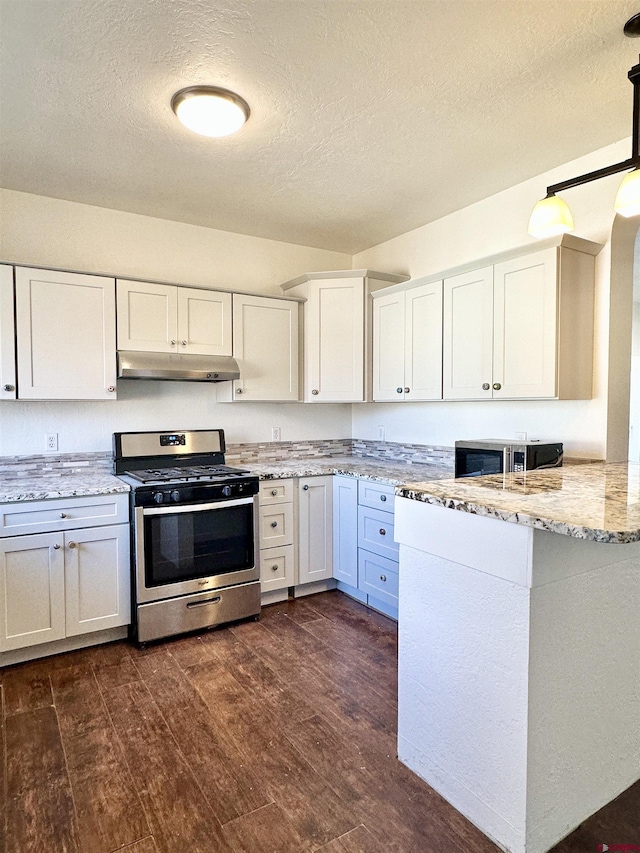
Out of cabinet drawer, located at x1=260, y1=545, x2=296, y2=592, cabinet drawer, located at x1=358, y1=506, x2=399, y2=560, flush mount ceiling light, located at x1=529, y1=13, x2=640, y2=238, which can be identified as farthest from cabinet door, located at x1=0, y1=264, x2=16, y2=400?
flush mount ceiling light, located at x1=529, y1=13, x2=640, y2=238

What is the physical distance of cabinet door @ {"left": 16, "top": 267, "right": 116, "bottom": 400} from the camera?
2783 mm

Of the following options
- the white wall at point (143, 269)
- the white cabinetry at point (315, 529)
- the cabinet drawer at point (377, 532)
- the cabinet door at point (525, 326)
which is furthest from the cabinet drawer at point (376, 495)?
the white wall at point (143, 269)

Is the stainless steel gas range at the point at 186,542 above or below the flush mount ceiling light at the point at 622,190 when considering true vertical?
below

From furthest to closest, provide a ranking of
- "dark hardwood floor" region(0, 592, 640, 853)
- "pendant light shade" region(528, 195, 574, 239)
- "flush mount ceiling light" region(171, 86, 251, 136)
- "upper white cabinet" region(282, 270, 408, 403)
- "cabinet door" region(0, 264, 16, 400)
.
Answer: "upper white cabinet" region(282, 270, 408, 403), "cabinet door" region(0, 264, 16, 400), "flush mount ceiling light" region(171, 86, 251, 136), "pendant light shade" region(528, 195, 574, 239), "dark hardwood floor" region(0, 592, 640, 853)

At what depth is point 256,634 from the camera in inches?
116

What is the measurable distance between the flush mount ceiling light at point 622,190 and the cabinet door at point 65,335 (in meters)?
2.38

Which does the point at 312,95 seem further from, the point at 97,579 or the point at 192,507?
the point at 97,579

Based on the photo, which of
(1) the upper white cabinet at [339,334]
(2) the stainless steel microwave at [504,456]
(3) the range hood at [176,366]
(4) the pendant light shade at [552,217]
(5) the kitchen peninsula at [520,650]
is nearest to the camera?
(5) the kitchen peninsula at [520,650]

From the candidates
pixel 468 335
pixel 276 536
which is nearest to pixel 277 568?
pixel 276 536

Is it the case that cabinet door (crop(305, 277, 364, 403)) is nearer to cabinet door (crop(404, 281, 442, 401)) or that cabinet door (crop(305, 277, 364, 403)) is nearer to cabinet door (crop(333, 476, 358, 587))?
cabinet door (crop(404, 281, 442, 401))

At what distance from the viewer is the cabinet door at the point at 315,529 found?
11.2ft

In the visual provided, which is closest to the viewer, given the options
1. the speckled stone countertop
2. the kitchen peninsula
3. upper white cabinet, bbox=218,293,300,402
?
the speckled stone countertop

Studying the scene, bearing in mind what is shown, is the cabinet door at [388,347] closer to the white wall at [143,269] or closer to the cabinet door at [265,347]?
the cabinet door at [265,347]

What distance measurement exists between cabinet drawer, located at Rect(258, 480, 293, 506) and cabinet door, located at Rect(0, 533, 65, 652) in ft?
3.86
